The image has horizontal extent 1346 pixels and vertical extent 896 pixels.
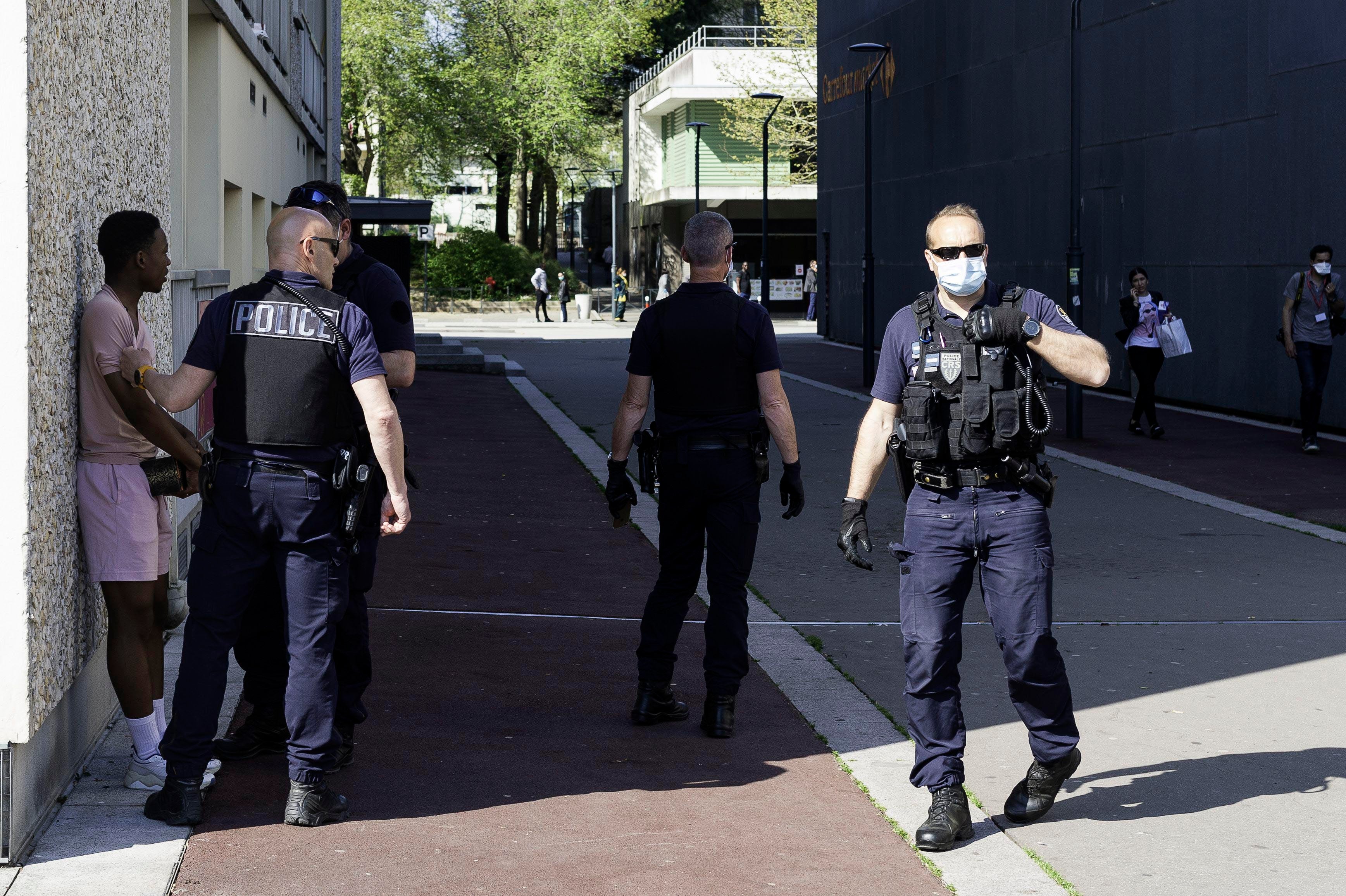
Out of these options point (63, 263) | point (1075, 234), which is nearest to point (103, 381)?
point (63, 263)

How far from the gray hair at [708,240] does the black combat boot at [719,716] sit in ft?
5.05

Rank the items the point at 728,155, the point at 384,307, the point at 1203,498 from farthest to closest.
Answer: the point at 728,155, the point at 1203,498, the point at 384,307

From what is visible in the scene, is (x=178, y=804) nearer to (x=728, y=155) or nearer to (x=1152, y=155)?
(x=1152, y=155)

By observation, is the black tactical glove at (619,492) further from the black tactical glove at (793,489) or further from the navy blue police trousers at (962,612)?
the navy blue police trousers at (962,612)

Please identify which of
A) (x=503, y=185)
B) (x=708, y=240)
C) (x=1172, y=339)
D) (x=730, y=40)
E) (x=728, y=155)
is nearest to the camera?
(x=708, y=240)

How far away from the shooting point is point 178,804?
463 centimetres

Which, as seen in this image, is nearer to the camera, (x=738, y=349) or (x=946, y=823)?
(x=946, y=823)

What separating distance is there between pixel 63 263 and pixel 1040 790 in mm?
3222

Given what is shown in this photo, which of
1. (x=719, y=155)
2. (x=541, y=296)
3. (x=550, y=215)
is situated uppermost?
(x=719, y=155)

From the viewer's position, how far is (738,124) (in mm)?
53500

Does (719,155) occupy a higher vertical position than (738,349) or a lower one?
higher

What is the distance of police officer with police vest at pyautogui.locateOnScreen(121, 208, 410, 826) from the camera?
A: 4.63 metres

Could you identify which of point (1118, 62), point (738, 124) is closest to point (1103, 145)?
point (1118, 62)

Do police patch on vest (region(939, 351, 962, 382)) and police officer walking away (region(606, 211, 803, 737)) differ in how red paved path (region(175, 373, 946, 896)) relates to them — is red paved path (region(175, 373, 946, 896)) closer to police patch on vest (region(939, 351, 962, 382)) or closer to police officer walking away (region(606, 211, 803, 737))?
police officer walking away (region(606, 211, 803, 737))
